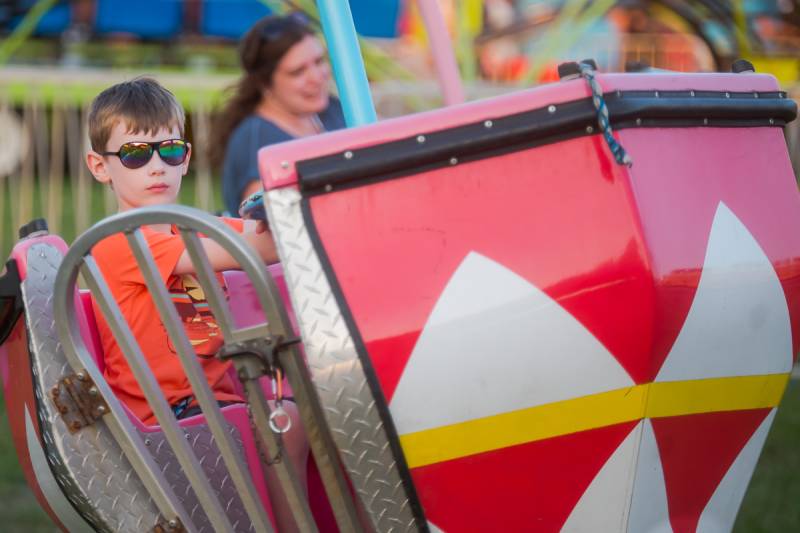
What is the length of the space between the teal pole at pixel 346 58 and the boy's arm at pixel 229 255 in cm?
27

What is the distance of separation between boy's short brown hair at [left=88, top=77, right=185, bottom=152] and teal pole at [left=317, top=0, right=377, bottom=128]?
32cm

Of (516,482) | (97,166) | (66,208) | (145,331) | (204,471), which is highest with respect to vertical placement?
(66,208)

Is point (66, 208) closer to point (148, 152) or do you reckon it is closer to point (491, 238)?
point (148, 152)

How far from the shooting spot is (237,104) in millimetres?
4203

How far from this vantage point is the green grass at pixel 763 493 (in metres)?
3.58

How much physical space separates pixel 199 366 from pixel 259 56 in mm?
2429

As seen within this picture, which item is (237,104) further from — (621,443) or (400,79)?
(400,79)

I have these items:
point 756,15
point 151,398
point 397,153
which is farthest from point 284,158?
point 756,15

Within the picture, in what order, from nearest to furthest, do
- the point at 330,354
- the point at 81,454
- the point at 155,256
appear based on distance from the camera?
the point at 330,354
the point at 81,454
the point at 155,256

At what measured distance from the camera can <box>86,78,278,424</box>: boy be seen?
2.25 meters

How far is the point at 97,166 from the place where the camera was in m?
2.46

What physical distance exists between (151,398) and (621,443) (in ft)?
2.24

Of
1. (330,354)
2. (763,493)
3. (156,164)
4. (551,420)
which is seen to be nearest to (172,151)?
(156,164)

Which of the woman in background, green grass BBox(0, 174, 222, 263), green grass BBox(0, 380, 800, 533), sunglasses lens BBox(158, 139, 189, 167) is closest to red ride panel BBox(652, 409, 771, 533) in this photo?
sunglasses lens BBox(158, 139, 189, 167)
